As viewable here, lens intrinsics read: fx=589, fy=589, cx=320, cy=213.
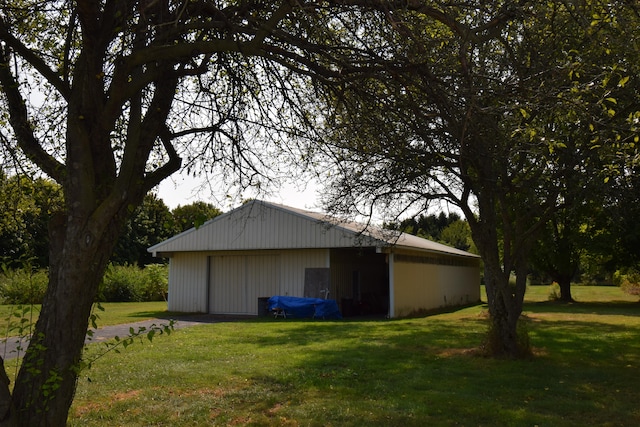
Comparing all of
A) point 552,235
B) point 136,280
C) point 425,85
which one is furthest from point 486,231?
point 136,280

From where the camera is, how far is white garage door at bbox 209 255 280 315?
84.0ft

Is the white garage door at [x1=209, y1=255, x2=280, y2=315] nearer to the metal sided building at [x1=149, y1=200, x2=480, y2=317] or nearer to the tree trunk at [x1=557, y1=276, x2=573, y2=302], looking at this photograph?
the metal sided building at [x1=149, y1=200, x2=480, y2=317]

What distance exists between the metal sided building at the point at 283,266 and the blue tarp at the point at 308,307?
1.06 metres

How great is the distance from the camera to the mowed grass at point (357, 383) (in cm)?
737

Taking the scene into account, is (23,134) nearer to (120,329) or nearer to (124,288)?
(120,329)

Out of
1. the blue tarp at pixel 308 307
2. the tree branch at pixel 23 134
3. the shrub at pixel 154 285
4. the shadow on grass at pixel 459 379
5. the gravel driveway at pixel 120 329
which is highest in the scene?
the tree branch at pixel 23 134

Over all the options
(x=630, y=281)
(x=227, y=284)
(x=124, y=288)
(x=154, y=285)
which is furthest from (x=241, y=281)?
(x=630, y=281)

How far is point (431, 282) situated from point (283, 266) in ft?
28.1

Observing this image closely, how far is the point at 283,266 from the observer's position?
2522cm

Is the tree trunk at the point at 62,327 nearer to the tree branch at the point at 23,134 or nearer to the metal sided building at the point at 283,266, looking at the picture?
the tree branch at the point at 23,134

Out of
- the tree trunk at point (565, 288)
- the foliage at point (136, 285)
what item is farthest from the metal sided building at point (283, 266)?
the tree trunk at point (565, 288)

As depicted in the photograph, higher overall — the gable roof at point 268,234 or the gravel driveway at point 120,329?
the gable roof at point 268,234

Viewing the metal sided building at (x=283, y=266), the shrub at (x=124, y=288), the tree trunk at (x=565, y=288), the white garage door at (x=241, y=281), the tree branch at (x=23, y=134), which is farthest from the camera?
the tree trunk at (x=565, y=288)

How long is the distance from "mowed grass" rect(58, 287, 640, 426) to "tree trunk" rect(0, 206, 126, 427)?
2697 mm
